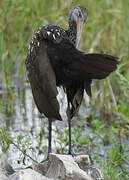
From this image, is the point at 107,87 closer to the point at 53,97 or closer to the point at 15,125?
the point at 15,125

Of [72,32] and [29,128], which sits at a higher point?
[72,32]

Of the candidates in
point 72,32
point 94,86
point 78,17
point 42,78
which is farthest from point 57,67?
point 94,86

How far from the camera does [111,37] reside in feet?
24.8

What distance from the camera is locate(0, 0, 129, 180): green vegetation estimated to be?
4.90m

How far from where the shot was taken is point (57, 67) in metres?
3.99

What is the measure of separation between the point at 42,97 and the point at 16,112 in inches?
88.4

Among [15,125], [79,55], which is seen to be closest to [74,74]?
[79,55]

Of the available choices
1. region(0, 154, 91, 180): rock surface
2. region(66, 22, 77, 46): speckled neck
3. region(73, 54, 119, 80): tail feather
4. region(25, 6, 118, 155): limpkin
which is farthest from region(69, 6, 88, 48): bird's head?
region(0, 154, 91, 180): rock surface

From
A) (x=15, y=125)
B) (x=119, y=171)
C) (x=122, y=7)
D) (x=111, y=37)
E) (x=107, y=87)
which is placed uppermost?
(x=122, y=7)

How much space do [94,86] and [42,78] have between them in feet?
10.5

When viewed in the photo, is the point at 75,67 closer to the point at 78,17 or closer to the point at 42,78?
the point at 42,78

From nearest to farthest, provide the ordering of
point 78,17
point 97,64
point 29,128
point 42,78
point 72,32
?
point 97,64 → point 42,78 → point 72,32 → point 78,17 → point 29,128

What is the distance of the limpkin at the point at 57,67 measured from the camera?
12.1 feet

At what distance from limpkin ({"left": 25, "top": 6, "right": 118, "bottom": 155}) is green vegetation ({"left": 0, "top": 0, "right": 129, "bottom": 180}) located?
605 mm
